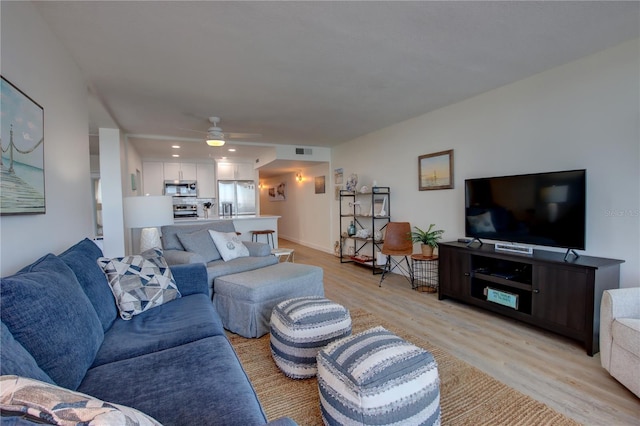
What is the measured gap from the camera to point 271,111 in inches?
153

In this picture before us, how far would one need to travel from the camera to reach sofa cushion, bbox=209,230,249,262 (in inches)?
135

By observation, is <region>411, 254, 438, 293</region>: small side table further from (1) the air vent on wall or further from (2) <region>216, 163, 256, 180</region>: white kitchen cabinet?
(2) <region>216, 163, 256, 180</region>: white kitchen cabinet

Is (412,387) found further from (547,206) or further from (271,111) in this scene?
(271,111)

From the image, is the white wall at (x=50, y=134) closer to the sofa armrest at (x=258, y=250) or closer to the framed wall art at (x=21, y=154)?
the framed wall art at (x=21, y=154)

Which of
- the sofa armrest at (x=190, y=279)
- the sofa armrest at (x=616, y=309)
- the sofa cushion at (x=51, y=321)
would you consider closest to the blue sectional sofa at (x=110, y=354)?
the sofa cushion at (x=51, y=321)

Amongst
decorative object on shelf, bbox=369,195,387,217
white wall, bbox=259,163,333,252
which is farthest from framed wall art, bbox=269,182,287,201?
decorative object on shelf, bbox=369,195,387,217

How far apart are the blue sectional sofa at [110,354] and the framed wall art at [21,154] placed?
1.09 feet

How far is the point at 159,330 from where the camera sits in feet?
5.58

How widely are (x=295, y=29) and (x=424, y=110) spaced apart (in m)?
2.48

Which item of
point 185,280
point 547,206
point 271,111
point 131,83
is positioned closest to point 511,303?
point 547,206

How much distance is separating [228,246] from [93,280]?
178cm

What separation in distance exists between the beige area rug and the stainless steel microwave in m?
6.10

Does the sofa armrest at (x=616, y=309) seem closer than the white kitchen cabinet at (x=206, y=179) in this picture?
Yes

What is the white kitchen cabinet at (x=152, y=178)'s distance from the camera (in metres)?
7.26
